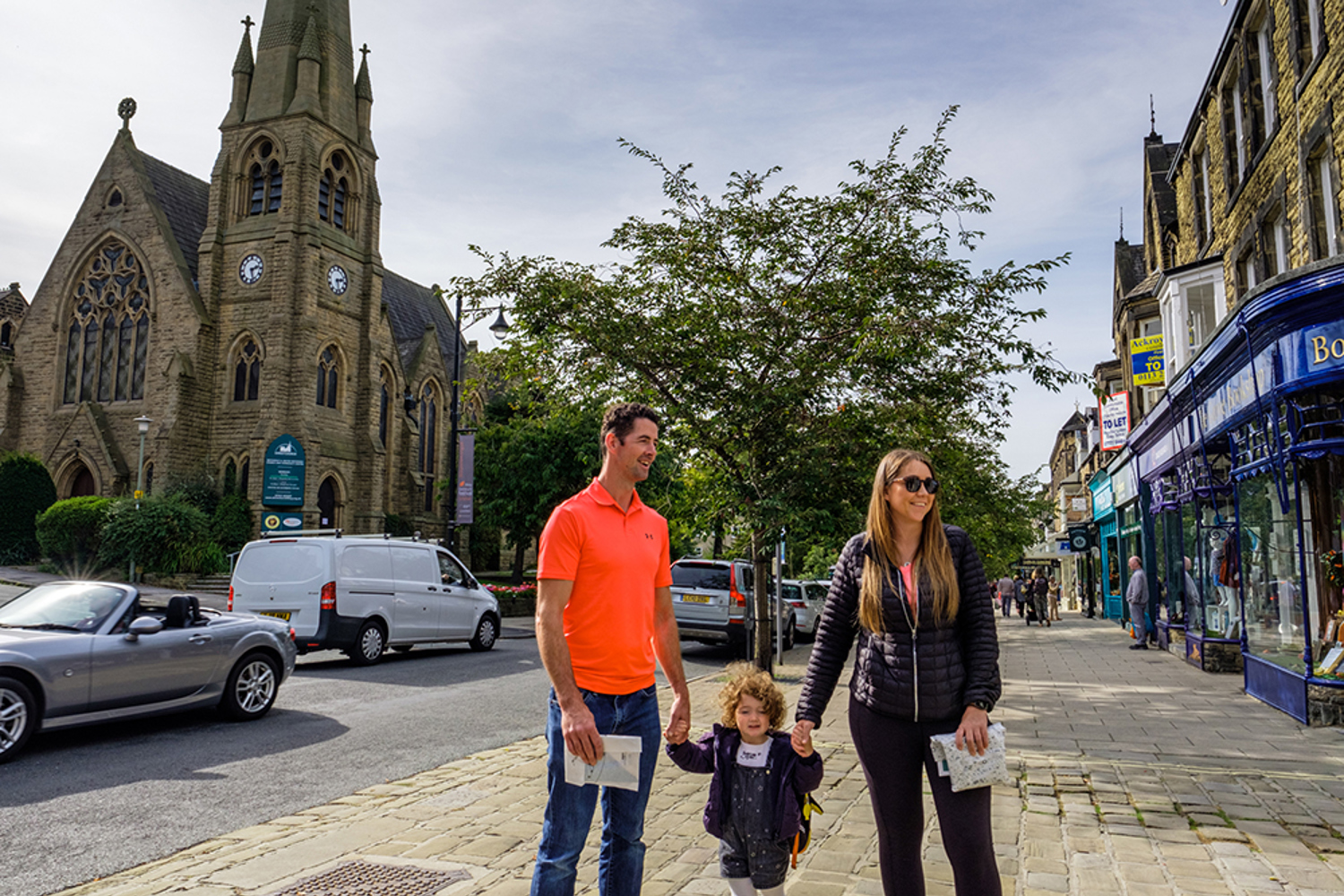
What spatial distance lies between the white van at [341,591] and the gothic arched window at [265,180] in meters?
27.6

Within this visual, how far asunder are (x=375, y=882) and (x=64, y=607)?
5.48 m

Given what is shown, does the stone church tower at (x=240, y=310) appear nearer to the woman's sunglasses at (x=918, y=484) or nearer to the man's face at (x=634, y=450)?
the man's face at (x=634, y=450)

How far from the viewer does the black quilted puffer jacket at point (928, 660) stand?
10.0 ft

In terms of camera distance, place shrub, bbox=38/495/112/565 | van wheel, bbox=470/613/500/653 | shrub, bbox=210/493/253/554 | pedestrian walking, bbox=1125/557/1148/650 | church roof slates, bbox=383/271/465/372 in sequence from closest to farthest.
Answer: van wheel, bbox=470/613/500/653
pedestrian walking, bbox=1125/557/1148/650
shrub, bbox=38/495/112/565
shrub, bbox=210/493/253/554
church roof slates, bbox=383/271/465/372

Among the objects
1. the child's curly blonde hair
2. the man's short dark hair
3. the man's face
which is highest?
the man's short dark hair

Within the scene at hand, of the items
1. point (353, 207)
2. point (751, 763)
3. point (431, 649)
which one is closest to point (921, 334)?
point (751, 763)

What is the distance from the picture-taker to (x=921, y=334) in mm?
8758

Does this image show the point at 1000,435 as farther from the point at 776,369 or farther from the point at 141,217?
the point at 141,217

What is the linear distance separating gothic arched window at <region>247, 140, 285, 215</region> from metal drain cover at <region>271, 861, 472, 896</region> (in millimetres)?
37420

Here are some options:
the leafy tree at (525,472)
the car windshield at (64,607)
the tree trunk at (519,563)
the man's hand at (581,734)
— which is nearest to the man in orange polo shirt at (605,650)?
the man's hand at (581,734)

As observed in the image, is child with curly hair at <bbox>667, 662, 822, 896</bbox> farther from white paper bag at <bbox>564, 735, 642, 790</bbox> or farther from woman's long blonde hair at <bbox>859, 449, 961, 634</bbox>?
woman's long blonde hair at <bbox>859, 449, 961, 634</bbox>

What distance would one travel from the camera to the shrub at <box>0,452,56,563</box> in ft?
108

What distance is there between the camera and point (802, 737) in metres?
3.17

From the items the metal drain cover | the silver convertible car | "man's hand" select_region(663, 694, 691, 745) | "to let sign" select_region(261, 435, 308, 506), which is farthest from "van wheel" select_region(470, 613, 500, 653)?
"to let sign" select_region(261, 435, 308, 506)
